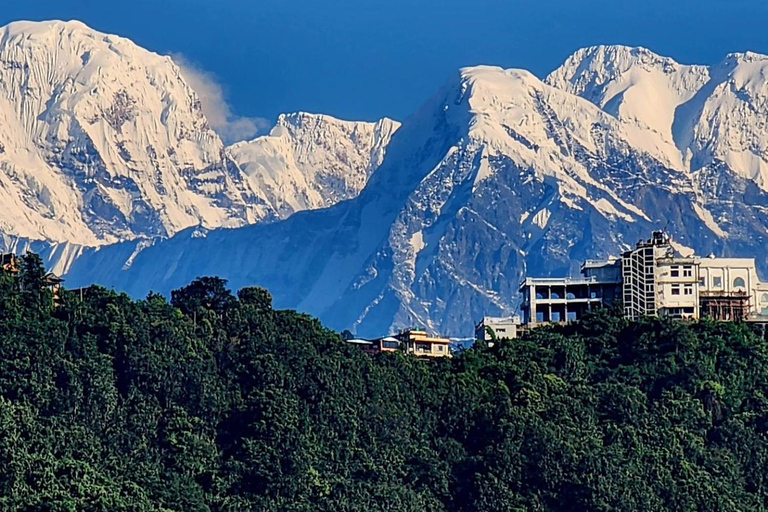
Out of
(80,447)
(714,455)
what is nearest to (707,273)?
(714,455)

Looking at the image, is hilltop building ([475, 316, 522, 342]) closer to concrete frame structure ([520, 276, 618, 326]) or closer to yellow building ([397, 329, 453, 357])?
concrete frame structure ([520, 276, 618, 326])

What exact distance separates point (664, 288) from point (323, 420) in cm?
2818

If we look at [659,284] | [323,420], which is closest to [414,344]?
[659,284]

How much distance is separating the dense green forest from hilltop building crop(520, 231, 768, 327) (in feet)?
36.2

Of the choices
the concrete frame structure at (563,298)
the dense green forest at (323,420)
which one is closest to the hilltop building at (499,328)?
the concrete frame structure at (563,298)

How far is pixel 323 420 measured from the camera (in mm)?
95312

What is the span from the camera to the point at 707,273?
121 m

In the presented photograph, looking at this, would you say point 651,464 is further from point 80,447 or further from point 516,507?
point 80,447

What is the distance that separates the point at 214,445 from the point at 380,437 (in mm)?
6957

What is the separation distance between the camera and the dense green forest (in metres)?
90.3

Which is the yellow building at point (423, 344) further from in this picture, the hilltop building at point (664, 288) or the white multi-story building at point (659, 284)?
the white multi-story building at point (659, 284)

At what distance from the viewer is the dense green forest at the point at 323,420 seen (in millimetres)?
90312

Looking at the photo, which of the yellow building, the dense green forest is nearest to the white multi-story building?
the dense green forest

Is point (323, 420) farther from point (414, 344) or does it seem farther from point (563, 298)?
point (414, 344)
